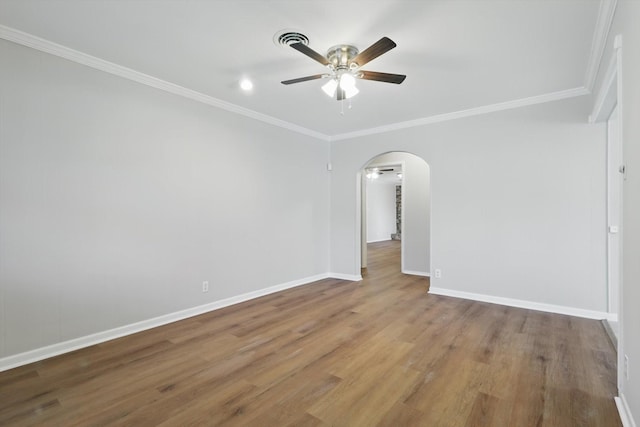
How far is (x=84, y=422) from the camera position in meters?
1.72

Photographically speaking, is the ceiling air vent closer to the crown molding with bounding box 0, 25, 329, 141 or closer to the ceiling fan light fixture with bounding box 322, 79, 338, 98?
the ceiling fan light fixture with bounding box 322, 79, 338, 98

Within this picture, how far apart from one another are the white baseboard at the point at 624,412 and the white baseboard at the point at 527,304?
188cm

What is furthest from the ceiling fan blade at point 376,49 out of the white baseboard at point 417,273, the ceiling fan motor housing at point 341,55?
the white baseboard at point 417,273

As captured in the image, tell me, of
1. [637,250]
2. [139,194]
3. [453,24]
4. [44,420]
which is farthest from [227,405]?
[453,24]

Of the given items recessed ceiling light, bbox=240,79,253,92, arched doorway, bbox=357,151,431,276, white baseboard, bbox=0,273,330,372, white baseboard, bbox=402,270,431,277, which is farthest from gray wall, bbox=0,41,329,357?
white baseboard, bbox=402,270,431,277

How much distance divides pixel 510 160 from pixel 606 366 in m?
2.45

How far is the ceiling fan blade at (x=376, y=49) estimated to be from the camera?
1986mm

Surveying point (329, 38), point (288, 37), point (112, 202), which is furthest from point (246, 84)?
point (112, 202)

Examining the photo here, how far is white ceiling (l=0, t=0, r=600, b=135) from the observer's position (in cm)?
206

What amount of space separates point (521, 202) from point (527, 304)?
1289 millimetres

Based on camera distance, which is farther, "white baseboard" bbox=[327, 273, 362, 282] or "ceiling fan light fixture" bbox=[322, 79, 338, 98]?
"white baseboard" bbox=[327, 273, 362, 282]

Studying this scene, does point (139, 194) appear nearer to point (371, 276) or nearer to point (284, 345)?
point (284, 345)

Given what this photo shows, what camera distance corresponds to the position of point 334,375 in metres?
2.22

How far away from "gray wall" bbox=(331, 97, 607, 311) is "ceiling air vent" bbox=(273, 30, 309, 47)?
2.77 meters
